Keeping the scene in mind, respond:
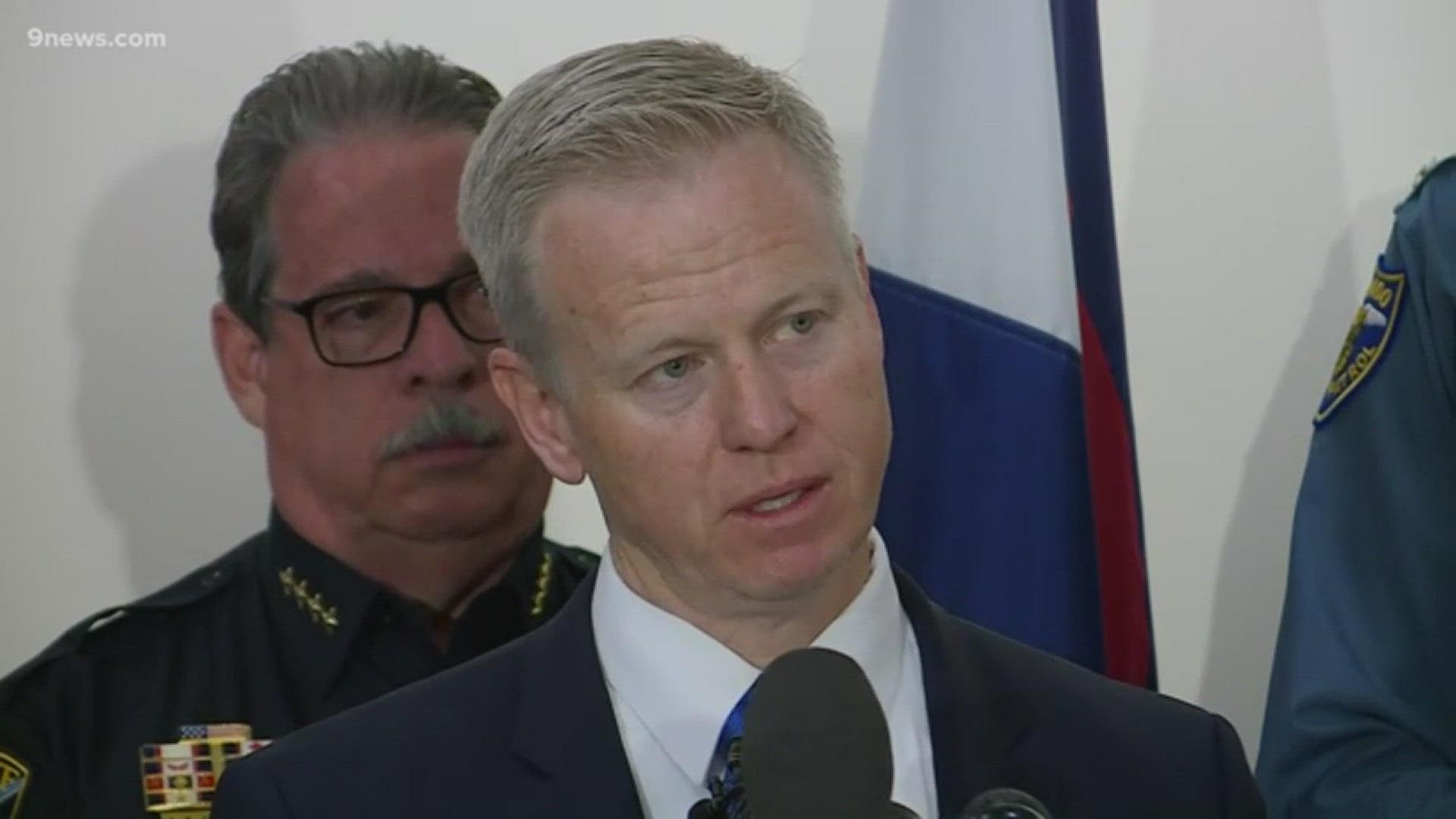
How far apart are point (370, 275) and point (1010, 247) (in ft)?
2.13

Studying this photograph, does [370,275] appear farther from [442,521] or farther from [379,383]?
[442,521]

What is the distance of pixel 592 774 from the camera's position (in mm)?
1438

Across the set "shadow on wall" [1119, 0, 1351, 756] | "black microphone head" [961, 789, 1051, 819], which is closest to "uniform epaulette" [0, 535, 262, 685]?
"shadow on wall" [1119, 0, 1351, 756]

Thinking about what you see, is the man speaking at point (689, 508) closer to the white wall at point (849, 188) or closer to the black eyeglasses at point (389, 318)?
the black eyeglasses at point (389, 318)

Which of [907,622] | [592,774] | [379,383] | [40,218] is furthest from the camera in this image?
[40,218]

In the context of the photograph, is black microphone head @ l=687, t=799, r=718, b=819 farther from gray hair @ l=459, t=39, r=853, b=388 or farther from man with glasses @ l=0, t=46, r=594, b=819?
man with glasses @ l=0, t=46, r=594, b=819

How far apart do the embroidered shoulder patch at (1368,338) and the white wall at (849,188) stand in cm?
58

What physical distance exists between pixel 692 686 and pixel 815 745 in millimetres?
554

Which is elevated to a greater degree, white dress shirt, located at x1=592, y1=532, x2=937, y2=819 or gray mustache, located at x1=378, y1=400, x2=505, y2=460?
gray mustache, located at x1=378, y1=400, x2=505, y2=460

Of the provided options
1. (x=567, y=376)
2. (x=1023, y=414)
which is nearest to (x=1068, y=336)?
(x=1023, y=414)

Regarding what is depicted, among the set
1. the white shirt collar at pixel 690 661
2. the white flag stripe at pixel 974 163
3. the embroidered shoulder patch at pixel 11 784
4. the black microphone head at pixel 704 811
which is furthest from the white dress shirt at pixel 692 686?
the white flag stripe at pixel 974 163

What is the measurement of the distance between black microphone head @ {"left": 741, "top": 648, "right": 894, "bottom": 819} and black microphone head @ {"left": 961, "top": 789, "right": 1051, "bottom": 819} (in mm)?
38

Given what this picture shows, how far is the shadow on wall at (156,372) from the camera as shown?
2.42m

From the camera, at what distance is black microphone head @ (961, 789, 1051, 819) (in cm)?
92
